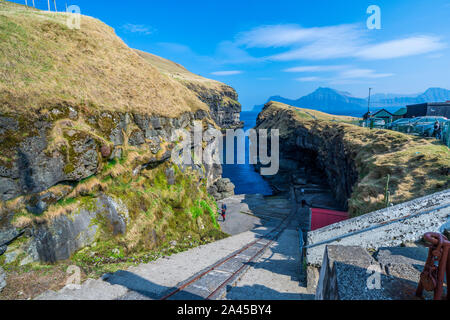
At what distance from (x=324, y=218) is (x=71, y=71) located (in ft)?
78.1

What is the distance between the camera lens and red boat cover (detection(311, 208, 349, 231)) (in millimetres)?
18203

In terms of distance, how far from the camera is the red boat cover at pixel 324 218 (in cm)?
1820

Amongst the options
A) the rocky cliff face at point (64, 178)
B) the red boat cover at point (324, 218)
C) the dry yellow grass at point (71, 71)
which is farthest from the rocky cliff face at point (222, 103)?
the red boat cover at point (324, 218)

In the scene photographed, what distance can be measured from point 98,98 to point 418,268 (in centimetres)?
2080

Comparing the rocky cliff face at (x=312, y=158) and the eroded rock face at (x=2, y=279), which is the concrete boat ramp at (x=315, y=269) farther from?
the rocky cliff face at (x=312, y=158)

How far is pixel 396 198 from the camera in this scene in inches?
526

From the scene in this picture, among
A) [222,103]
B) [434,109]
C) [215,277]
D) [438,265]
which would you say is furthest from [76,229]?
[222,103]

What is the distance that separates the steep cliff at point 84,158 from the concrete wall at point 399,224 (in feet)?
38.5

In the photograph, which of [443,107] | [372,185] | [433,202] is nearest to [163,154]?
[372,185]

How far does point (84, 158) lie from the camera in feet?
47.3

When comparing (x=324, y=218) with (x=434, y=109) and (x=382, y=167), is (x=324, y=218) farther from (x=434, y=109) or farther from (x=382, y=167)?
(x=434, y=109)

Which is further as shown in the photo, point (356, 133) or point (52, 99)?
point (356, 133)

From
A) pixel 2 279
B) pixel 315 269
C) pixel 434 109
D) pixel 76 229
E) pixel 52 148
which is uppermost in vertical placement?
pixel 434 109
